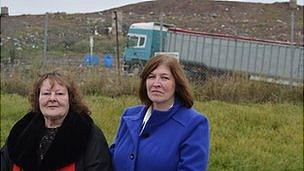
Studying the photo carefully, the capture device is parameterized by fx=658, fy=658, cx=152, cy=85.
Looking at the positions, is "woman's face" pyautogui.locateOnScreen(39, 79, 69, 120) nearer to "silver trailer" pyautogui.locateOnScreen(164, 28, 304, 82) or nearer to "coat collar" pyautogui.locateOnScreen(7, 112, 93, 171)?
"coat collar" pyautogui.locateOnScreen(7, 112, 93, 171)

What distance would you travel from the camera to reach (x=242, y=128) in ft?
29.1

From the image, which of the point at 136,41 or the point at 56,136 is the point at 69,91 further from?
the point at 136,41

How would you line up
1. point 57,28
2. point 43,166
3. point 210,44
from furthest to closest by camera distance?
point 57,28 < point 210,44 < point 43,166

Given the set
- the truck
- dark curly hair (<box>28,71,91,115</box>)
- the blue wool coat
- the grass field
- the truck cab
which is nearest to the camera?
the blue wool coat

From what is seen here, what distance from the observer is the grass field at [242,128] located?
23.9ft

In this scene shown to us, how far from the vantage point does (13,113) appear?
966cm

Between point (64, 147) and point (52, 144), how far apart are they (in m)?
0.07

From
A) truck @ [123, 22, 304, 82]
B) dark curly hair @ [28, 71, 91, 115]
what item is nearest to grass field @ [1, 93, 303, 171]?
dark curly hair @ [28, 71, 91, 115]

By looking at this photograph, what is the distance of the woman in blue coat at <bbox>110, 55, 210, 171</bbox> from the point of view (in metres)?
3.13

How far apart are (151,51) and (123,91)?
8.64 m

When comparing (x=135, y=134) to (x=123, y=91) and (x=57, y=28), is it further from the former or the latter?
(x=57, y=28)

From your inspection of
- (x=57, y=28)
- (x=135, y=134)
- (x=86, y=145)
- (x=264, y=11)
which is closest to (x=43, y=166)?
(x=86, y=145)

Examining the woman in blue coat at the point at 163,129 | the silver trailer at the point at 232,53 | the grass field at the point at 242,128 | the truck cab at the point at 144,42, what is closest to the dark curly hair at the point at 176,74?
the woman in blue coat at the point at 163,129

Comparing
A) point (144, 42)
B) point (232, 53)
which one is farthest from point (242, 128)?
point (144, 42)
